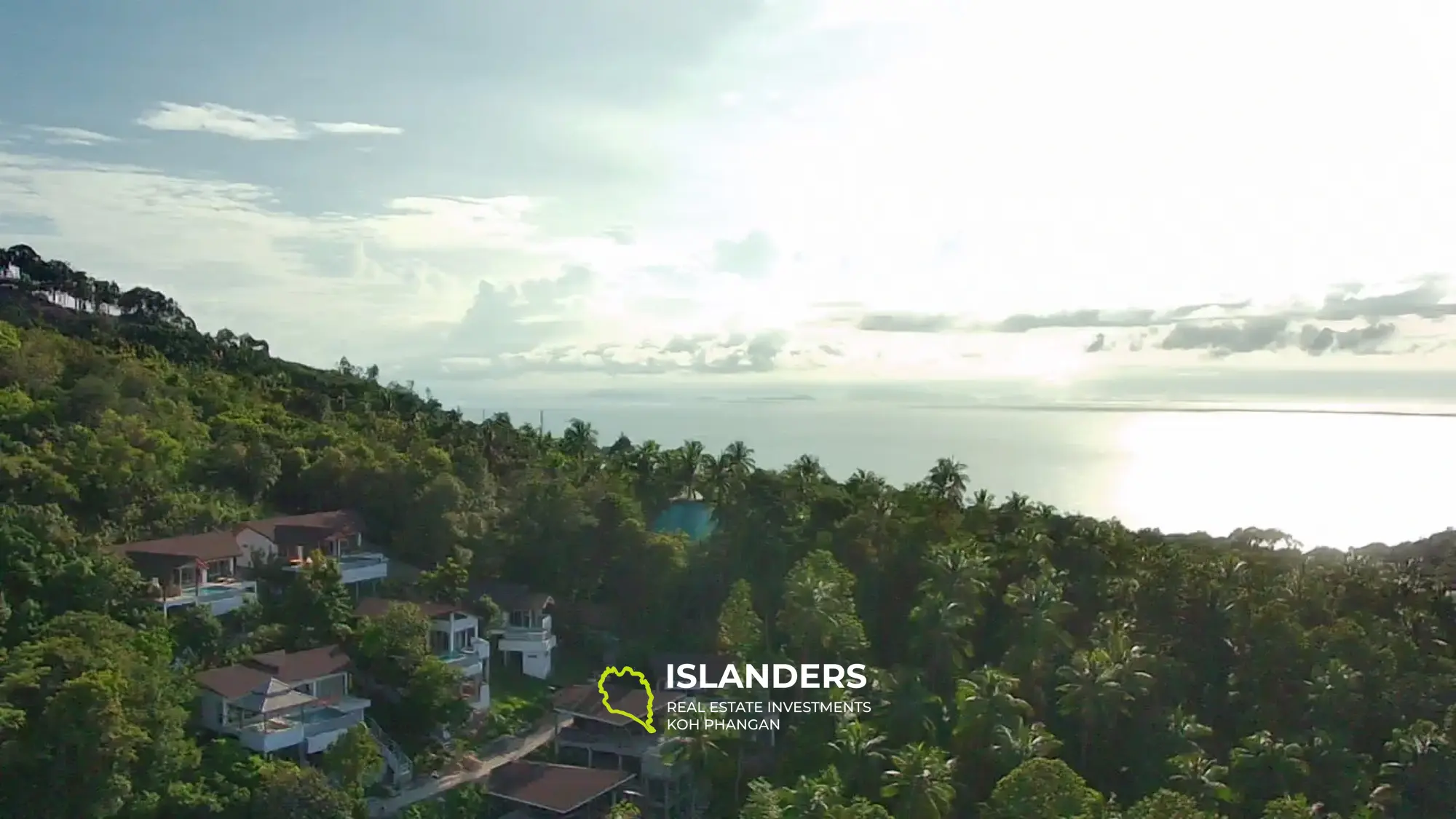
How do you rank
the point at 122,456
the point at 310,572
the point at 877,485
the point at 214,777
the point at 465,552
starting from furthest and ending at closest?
the point at 877,485
the point at 465,552
the point at 122,456
the point at 310,572
the point at 214,777

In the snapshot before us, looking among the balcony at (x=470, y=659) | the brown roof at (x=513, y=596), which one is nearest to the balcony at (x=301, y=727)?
the balcony at (x=470, y=659)

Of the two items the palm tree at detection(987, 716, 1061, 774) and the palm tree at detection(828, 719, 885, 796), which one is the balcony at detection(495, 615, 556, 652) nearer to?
the palm tree at detection(828, 719, 885, 796)

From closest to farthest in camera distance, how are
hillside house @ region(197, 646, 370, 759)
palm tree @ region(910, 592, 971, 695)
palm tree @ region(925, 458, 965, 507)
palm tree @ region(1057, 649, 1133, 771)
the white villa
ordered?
hillside house @ region(197, 646, 370, 759) → palm tree @ region(1057, 649, 1133, 771) → palm tree @ region(910, 592, 971, 695) → the white villa → palm tree @ region(925, 458, 965, 507)

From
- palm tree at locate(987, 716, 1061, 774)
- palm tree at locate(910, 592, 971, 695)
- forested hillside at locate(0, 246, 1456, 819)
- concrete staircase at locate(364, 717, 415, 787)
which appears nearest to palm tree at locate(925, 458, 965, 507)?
forested hillside at locate(0, 246, 1456, 819)

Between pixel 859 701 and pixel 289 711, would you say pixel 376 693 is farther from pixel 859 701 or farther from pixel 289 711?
pixel 859 701

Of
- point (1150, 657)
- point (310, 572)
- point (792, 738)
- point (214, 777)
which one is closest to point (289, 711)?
point (214, 777)

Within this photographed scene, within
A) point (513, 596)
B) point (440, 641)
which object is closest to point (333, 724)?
point (440, 641)
